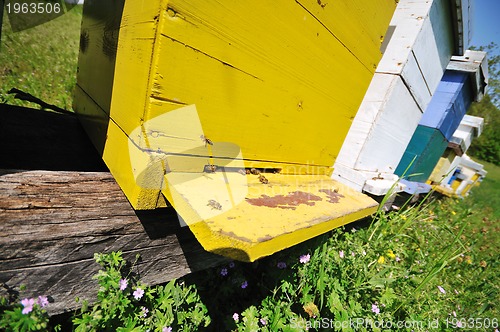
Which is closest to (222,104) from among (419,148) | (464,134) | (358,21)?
(358,21)

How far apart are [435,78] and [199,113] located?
3.20m

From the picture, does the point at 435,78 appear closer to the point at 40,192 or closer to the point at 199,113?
the point at 199,113

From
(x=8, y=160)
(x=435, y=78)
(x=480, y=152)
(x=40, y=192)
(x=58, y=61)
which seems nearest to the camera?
(x=40, y=192)

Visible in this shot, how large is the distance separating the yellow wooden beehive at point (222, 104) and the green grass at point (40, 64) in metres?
2.51

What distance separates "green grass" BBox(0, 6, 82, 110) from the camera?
3045mm

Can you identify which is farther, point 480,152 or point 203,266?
point 480,152

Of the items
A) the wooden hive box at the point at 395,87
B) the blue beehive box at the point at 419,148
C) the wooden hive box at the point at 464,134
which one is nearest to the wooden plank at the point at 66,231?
the wooden hive box at the point at 395,87

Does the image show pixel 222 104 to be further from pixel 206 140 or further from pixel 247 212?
pixel 247 212

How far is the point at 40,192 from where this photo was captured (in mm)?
763

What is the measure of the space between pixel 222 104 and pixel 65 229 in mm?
681

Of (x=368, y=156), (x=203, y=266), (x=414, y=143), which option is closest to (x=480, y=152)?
(x=414, y=143)

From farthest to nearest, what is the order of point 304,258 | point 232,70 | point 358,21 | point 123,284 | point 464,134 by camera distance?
point 464,134
point 304,258
point 358,21
point 123,284
point 232,70

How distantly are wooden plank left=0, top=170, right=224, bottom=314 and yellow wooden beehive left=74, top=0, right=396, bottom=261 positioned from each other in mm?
132

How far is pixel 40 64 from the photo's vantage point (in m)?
3.77
